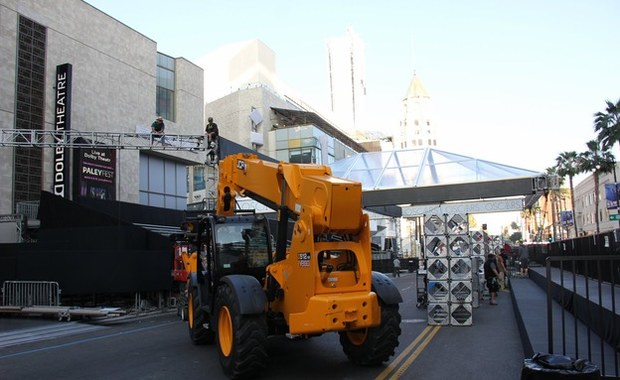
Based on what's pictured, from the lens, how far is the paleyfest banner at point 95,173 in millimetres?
27609

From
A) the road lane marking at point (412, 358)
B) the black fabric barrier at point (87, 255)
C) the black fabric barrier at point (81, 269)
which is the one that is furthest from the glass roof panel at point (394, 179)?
the road lane marking at point (412, 358)

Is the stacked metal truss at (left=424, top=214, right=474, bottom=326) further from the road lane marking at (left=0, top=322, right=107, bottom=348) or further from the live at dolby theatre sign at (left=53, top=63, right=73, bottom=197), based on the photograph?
the live at dolby theatre sign at (left=53, top=63, right=73, bottom=197)

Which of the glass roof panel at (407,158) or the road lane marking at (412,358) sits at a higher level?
the glass roof panel at (407,158)

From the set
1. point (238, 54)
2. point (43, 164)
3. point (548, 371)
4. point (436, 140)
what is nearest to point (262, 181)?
point (548, 371)

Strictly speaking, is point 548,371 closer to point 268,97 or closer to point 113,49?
point 113,49

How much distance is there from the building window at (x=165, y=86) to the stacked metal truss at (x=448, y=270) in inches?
1082

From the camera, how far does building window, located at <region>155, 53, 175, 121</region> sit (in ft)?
122

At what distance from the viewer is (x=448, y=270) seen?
43.3 ft

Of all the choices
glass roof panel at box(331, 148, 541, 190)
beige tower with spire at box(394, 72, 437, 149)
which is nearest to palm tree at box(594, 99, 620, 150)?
glass roof panel at box(331, 148, 541, 190)

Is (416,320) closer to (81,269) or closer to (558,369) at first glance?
(558,369)

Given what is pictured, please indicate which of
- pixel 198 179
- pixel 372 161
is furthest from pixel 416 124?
pixel 372 161

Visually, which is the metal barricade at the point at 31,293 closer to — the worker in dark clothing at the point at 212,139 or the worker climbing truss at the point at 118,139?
the worker climbing truss at the point at 118,139

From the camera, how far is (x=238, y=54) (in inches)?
2859

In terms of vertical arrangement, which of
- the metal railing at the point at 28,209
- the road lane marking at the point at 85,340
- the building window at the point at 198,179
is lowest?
the road lane marking at the point at 85,340
